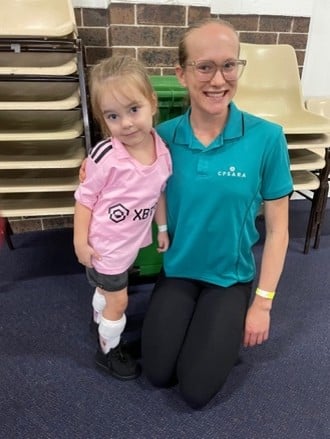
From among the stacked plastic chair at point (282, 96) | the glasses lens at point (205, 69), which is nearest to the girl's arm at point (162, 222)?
the glasses lens at point (205, 69)

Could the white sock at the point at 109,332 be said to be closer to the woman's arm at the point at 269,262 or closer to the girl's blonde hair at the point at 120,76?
the woman's arm at the point at 269,262

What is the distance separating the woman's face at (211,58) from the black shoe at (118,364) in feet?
2.74

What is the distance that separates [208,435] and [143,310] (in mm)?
583

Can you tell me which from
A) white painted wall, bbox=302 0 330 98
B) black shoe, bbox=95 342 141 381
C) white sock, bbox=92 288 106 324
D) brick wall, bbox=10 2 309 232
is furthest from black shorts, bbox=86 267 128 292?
white painted wall, bbox=302 0 330 98

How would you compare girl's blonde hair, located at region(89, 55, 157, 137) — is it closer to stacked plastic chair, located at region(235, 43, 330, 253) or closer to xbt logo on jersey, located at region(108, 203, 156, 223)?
xbt logo on jersey, located at region(108, 203, 156, 223)

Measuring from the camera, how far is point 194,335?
1130 millimetres

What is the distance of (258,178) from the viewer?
40.7 inches

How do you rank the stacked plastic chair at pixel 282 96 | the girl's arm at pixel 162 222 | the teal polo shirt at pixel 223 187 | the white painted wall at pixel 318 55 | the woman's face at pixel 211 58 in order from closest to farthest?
the woman's face at pixel 211 58
the teal polo shirt at pixel 223 187
the girl's arm at pixel 162 222
the stacked plastic chair at pixel 282 96
the white painted wall at pixel 318 55

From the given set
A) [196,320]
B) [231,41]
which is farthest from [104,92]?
[196,320]

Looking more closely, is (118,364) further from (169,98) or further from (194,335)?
(169,98)

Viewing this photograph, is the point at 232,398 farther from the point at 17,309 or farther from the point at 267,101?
the point at 267,101

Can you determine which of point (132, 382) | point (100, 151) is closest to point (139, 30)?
point (100, 151)

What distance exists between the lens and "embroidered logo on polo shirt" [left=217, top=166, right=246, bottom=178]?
102 cm

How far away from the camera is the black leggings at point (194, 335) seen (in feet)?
3.56
